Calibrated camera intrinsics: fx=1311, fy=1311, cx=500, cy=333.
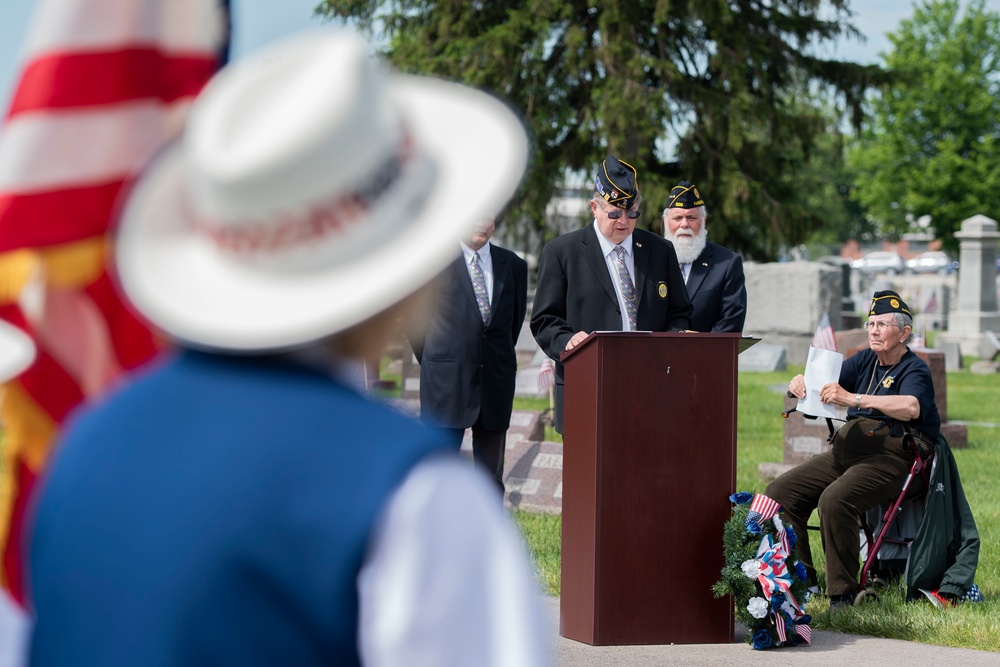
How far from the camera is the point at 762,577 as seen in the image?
5922 mm

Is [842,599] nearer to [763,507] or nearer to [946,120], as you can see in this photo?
[763,507]

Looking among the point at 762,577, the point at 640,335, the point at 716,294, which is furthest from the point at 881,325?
the point at 640,335

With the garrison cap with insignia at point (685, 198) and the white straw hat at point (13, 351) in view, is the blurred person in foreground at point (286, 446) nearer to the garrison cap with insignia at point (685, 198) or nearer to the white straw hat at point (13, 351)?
the white straw hat at point (13, 351)

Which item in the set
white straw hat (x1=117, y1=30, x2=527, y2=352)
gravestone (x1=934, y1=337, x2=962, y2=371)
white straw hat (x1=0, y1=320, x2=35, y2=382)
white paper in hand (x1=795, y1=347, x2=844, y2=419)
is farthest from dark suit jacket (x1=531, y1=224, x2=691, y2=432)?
gravestone (x1=934, y1=337, x2=962, y2=371)

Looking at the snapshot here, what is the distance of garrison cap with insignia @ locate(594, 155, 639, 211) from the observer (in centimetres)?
674

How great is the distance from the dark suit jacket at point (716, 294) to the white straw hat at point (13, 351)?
5.61 metres

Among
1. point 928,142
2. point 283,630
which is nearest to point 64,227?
point 283,630

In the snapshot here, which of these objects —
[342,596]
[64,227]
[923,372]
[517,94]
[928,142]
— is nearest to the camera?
[342,596]

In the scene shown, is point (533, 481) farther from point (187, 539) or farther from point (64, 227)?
point (187, 539)

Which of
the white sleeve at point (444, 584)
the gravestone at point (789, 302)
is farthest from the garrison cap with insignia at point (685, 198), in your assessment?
the gravestone at point (789, 302)

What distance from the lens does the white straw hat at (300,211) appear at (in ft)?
4.64

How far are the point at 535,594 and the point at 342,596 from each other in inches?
8.7

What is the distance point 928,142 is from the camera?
48406 millimetres

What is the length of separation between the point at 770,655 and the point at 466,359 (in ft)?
8.19
